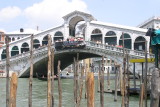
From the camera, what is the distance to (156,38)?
6008 millimetres

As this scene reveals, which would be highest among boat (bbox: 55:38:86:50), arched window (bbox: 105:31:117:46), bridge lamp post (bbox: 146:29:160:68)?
arched window (bbox: 105:31:117:46)

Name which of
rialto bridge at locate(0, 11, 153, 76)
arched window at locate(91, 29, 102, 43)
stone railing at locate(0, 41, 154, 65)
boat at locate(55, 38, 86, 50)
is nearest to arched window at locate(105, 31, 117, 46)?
rialto bridge at locate(0, 11, 153, 76)

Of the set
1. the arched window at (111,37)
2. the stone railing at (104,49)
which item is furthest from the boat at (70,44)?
the arched window at (111,37)

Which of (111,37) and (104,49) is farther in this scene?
(111,37)

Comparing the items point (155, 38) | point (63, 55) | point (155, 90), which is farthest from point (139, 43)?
point (155, 90)

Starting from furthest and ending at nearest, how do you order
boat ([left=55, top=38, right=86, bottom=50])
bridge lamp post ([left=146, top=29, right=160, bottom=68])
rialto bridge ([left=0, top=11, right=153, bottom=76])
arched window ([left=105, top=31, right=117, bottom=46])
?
1. arched window ([left=105, top=31, right=117, bottom=46])
2. boat ([left=55, top=38, right=86, bottom=50])
3. rialto bridge ([left=0, top=11, right=153, bottom=76])
4. bridge lamp post ([left=146, top=29, right=160, bottom=68])

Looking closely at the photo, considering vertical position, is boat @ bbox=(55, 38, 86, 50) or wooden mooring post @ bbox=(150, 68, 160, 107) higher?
boat @ bbox=(55, 38, 86, 50)

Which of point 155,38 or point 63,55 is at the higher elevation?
point 63,55

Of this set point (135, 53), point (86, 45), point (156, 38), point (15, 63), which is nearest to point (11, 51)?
point (15, 63)

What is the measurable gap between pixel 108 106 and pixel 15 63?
1327 centimetres

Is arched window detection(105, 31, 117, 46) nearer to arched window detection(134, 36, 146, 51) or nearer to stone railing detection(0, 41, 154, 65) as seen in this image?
arched window detection(134, 36, 146, 51)

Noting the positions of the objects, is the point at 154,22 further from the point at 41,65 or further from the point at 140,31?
the point at 41,65

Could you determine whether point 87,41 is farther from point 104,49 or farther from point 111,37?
point 111,37

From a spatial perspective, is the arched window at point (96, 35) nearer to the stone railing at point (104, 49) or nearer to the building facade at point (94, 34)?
the building facade at point (94, 34)
